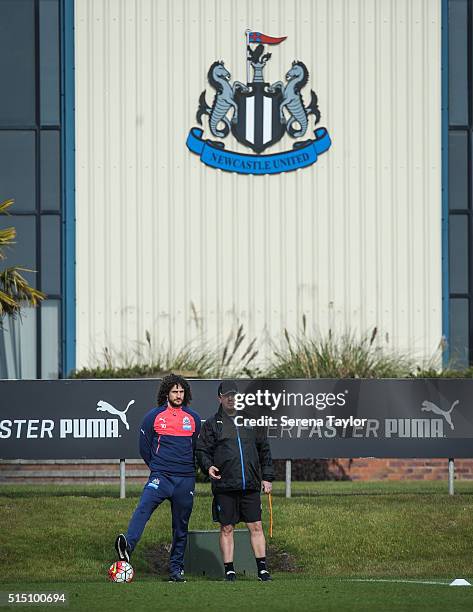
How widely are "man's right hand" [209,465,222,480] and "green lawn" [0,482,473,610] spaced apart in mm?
901

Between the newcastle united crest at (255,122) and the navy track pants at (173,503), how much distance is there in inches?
581

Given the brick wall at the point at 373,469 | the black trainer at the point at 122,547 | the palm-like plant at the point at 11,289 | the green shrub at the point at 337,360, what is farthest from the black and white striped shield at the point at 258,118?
the black trainer at the point at 122,547

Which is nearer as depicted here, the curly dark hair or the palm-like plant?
the curly dark hair

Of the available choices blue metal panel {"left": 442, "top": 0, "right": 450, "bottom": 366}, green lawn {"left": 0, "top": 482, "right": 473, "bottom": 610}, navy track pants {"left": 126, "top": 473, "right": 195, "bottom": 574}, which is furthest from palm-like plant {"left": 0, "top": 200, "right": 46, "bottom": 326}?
blue metal panel {"left": 442, "top": 0, "right": 450, "bottom": 366}

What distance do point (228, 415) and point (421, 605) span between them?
9.12 feet

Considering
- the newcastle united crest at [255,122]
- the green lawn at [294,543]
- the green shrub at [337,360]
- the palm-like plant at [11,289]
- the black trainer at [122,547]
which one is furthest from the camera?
the newcastle united crest at [255,122]

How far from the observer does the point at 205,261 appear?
25938mm

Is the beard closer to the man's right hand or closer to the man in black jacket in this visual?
the man in black jacket

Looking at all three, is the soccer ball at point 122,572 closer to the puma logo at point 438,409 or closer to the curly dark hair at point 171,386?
the curly dark hair at point 171,386

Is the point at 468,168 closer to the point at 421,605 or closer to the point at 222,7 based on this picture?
the point at 222,7

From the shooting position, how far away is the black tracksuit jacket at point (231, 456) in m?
11.7

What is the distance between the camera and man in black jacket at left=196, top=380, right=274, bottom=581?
11.7 metres

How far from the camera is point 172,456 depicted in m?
11.8

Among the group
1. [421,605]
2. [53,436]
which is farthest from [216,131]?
[421,605]
